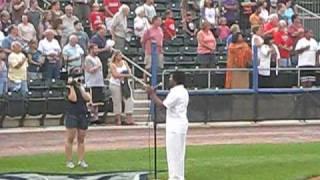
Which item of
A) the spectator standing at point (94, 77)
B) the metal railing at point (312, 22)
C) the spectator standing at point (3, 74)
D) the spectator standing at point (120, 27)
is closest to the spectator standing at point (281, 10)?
the metal railing at point (312, 22)

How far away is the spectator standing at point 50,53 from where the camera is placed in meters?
25.0

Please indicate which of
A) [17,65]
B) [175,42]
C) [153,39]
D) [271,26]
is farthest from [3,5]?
[271,26]


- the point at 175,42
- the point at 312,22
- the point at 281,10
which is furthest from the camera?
the point at 312,22

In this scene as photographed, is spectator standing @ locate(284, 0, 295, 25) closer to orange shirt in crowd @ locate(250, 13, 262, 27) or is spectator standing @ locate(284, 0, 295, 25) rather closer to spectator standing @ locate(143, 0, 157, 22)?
orange shirt in crowd @ locate(250, 13, 262, 27)

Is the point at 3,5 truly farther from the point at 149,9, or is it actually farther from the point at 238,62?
the point at 238,62

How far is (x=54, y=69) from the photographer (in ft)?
83.5

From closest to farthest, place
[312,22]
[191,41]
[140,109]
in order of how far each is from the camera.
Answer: [140,109]
[191,41]
[312,22]

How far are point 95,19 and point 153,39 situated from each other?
207 cm

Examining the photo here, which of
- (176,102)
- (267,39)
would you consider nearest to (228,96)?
(267,39)

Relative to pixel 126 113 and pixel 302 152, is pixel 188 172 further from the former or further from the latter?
pixel 126 113

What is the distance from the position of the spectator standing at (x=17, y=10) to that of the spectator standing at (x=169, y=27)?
15.4 ft

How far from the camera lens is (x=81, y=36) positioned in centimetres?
2614


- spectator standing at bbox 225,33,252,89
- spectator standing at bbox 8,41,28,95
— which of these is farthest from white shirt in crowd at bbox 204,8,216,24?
spectator standing at bbox 8,41,28,95

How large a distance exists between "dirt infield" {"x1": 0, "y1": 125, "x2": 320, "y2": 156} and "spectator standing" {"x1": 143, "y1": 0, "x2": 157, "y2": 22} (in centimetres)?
512
